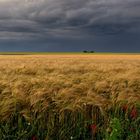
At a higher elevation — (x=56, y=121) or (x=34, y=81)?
(x=34, y=81)

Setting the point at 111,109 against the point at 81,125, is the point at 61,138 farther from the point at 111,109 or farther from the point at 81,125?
the point at 111,109

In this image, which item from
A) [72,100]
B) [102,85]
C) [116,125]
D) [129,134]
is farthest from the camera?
[102,85]

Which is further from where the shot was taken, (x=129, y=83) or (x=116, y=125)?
(x=129, y=83)

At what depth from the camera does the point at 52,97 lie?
4.99 m

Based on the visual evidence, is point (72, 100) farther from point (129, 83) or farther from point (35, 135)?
point (129, 83)

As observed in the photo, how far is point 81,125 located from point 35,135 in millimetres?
643

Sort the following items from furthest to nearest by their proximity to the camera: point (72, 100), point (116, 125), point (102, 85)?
point (102, 85)
point (72, 100)
point (116, 125)

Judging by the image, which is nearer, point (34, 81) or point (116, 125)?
point (116, 125)

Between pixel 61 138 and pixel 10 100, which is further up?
pixel 10 100

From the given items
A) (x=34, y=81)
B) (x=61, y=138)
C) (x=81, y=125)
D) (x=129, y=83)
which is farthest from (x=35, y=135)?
(x=129, y=83)

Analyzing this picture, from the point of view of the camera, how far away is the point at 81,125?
15.3 ft

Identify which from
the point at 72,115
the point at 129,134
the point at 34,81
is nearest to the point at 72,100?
the point at 72,115

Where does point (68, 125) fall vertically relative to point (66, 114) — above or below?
below

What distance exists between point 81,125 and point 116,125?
59cm
